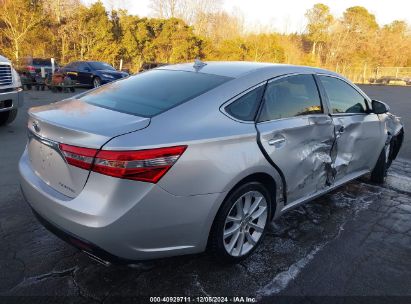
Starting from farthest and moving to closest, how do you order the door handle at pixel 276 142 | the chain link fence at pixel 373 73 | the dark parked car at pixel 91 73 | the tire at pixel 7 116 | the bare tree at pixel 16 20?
the chain link fence at pixel 373 73 < the bare tree at pixel 16 20 < the dark parked car at pixel 91 73 < the tire at pixel 7 116 < the door handle at pixel 276 142

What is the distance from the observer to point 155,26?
32.3m

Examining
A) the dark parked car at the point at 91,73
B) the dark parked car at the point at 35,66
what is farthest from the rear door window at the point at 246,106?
the dark parked car at the point at 35,66

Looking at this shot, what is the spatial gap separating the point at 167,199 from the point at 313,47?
160 feet

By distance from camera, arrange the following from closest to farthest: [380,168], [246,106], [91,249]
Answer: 1. [91,249]
2. [246,106]
3. [380,168]

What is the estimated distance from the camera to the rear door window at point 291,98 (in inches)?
122

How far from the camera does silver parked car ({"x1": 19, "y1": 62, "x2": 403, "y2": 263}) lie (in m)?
2.25

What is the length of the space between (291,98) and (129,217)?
187 cm

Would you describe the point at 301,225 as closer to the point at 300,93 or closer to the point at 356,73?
the point at 300,93

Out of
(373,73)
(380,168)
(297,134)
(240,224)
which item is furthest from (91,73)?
(373,73)

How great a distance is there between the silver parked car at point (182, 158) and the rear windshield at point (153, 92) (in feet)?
0.04

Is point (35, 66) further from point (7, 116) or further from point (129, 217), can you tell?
point (129, 217)

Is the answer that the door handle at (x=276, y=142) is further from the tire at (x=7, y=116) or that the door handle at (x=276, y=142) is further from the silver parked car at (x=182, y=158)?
the tire at (x=7, y=116)

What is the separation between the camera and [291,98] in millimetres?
3338

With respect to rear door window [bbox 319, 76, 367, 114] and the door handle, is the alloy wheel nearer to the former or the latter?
the door handle
